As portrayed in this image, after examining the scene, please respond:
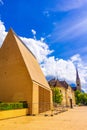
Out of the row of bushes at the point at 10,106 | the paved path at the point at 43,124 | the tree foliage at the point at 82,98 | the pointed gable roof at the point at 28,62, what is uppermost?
the pointed gable roof at the point at 28,62

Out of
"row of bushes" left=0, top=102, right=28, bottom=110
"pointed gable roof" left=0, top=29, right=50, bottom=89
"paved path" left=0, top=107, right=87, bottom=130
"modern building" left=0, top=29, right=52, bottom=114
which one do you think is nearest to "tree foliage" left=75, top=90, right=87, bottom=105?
"pointed gable roof" left=0, top=29, right=50, bottom=89

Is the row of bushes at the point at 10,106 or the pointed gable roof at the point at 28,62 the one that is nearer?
the row of bushes at the point at 10,106

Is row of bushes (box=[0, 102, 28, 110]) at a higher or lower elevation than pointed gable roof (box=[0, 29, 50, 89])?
lower

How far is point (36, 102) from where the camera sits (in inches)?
1051

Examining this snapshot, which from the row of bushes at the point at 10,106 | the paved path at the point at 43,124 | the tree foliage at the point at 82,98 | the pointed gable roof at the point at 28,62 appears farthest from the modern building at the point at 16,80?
Answer: the tree foliage at the point at 82,98

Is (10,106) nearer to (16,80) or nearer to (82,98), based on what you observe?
(16,80)

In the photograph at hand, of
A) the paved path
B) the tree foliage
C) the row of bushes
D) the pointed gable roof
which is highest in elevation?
the pointed gable roof

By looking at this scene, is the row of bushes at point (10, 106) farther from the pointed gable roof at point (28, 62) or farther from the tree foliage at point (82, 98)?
the tree foliage at point (82, 98)

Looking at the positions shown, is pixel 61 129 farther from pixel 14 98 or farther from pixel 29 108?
pixel 14 98

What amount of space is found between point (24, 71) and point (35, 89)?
3.13 meters

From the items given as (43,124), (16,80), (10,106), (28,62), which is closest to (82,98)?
(28,62)

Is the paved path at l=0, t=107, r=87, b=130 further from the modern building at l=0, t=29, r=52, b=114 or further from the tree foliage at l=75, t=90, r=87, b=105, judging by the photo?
the tree foliage at l=75, t=90, r=87, b=105

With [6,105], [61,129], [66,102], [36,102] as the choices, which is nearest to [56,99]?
[66,102]

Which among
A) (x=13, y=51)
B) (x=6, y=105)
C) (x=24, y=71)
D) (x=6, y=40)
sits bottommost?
(x=6, y=105)
